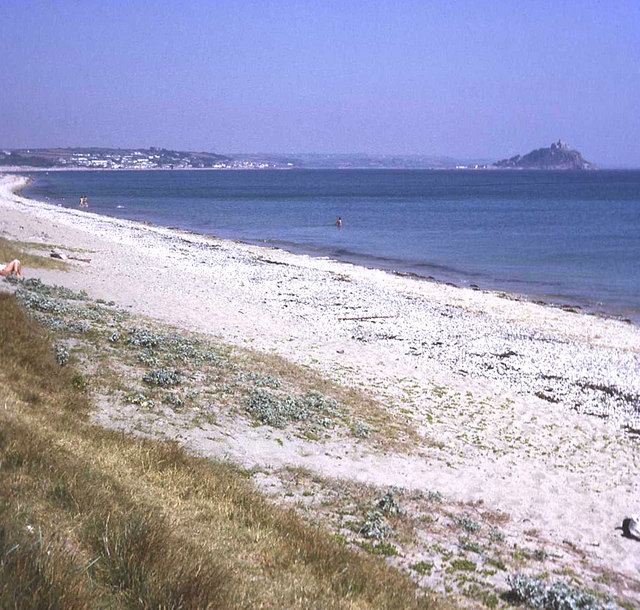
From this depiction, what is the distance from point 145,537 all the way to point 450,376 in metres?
13.4

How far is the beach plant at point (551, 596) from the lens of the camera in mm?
6418

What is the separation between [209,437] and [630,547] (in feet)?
22.4

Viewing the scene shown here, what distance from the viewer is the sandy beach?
10289 mm

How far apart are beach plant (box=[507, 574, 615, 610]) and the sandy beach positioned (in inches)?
53.3

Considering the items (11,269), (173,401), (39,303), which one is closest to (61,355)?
(173,401)

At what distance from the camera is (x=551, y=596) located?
657 cm

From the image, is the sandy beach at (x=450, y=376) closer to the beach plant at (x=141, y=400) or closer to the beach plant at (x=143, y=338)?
the beach plant at (x=141, y=400)

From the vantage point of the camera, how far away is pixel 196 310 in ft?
71.7

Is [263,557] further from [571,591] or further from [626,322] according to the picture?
[626,322]

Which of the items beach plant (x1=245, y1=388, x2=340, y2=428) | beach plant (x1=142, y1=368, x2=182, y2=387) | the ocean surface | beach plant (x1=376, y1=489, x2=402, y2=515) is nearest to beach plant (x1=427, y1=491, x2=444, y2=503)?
beach plant (x1=376, y1=489, x2=402, y2=515)

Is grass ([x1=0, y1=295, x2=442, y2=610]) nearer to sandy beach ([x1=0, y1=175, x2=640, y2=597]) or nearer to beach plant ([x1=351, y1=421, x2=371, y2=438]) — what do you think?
Result: sandy beach ([x1=0, y1=175, x2=640, y2=597])

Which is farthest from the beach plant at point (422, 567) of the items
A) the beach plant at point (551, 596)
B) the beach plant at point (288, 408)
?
the beach plant at point (288, 408)

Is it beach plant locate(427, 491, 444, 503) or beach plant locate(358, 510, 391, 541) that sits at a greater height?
beach plant locate(358, 510, 391, 541)

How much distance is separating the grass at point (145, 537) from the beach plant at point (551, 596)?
122cm
